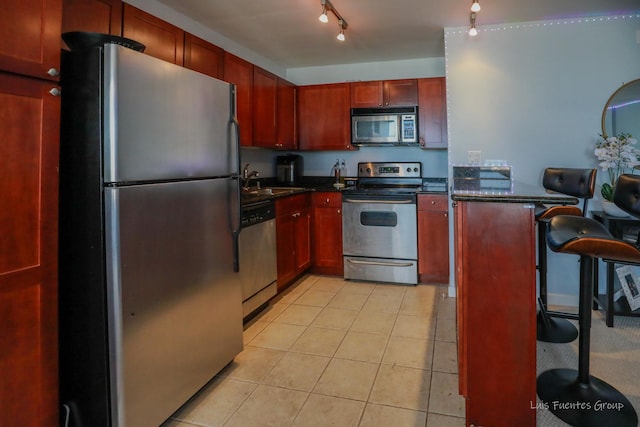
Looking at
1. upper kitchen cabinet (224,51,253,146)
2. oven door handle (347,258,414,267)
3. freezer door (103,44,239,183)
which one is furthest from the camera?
oven door handle (347,258,414,267)

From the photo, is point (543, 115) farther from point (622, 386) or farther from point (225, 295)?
point (225, 295)

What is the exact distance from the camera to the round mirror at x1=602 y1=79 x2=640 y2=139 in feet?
9.44

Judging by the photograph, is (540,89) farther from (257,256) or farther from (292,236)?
(257,256)

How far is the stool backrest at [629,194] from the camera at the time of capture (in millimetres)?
1548

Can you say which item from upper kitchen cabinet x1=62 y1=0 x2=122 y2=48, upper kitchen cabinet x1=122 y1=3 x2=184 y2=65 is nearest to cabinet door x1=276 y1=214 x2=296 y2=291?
upper kitchen cabinet x1=122 y1=3 x2=184 y2=65

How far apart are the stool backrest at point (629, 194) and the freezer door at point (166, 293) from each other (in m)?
1.86

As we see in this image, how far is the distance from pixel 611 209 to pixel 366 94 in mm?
2425

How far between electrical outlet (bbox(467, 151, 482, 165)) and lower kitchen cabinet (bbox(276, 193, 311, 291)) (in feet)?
5.13

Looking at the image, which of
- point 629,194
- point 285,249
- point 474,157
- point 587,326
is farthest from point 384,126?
point 587,326

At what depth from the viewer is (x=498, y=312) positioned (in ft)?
5.08

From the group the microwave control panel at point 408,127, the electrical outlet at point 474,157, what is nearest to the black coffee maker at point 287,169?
the microwave control panel at point 408,127

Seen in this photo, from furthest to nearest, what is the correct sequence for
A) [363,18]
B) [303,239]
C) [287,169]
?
[287,169], [303,239], [363,18]

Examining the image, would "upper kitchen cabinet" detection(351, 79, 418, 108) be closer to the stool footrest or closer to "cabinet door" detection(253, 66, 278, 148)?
"cabinet door" detection(253, 66, 278, 148)

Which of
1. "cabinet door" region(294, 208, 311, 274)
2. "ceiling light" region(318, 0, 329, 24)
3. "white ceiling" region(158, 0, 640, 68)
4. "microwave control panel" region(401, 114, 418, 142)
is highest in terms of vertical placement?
"white ceiling" region(158, 0, 640, 68)
